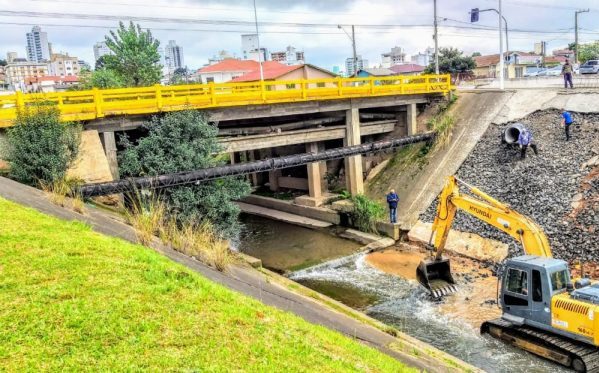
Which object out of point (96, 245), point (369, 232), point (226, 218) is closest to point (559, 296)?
point (96, 245)

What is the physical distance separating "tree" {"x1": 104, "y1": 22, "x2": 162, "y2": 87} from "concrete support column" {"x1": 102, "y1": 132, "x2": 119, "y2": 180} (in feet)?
87.3

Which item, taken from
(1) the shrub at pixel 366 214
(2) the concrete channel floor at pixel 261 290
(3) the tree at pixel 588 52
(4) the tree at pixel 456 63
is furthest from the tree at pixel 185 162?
(3) the tree at pixel 588 52

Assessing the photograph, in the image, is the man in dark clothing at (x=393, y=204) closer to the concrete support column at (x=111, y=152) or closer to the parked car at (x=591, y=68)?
the concrete support column at (x=111, y=152)

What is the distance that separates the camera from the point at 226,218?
17500mm

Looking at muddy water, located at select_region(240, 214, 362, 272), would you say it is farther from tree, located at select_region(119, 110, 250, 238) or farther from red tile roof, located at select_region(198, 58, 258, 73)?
red tile roof, located at select_region(198, 58, 258, 73)

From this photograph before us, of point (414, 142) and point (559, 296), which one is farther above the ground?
point (414, 142)

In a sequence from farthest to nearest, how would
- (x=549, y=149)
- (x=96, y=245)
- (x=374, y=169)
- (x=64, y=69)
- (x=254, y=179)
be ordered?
(x=64, y=69) < (x=254, y=179) < (x=374, y=169) < (x=549, y=149) < (x=96, y=245)

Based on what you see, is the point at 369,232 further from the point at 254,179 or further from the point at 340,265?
the point at 254,179

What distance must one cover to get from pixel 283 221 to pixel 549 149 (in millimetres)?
12914

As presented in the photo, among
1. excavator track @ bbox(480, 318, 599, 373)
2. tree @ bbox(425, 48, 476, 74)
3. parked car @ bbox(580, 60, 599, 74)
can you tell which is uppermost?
tree @ bbox(425, 48, 476, 74)

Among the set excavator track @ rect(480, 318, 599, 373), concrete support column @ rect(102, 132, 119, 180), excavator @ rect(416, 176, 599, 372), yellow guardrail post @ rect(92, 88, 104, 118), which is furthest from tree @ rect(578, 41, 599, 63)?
yellow guardrail post @ rect(92, 88, 104, 118)

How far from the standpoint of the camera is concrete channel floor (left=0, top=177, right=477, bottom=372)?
27.7 ft

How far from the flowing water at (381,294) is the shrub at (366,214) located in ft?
4.55

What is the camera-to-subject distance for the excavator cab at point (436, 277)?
1546cm
